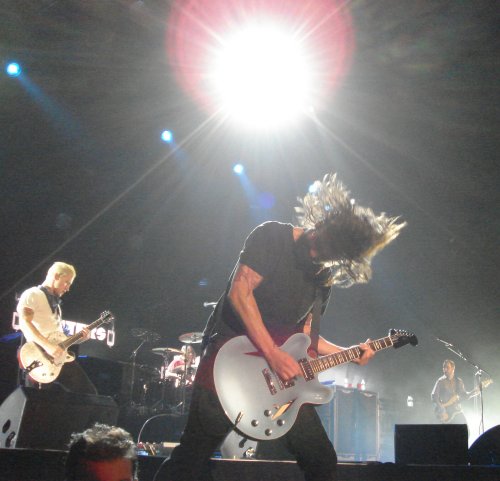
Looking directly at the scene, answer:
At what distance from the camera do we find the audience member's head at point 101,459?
1748 mm

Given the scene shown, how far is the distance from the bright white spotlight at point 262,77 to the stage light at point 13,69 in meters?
3.07

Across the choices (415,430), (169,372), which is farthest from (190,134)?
(415,430)

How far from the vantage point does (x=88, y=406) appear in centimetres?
530

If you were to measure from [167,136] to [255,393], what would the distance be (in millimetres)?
8489

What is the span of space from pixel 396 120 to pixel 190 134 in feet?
12.8

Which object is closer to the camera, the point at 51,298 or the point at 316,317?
the point at 316,317

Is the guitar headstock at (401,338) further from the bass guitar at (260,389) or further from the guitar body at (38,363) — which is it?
the guitar body at (38,363)

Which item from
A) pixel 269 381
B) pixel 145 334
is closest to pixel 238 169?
pixel 145 334

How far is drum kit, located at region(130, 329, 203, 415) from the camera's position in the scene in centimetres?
1048

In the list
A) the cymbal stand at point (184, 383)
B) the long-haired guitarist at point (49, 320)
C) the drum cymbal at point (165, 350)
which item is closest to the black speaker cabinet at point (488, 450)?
the long-haired guitarist at point (49, 320)

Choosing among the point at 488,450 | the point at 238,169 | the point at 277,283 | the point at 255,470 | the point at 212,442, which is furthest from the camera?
the point at 238,169

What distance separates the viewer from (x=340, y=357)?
11.3 ft

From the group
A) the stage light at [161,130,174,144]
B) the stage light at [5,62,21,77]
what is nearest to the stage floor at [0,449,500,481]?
the stage light at [5,62,21,77]

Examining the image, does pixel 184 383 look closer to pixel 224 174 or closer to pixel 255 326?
pixel 224 174
